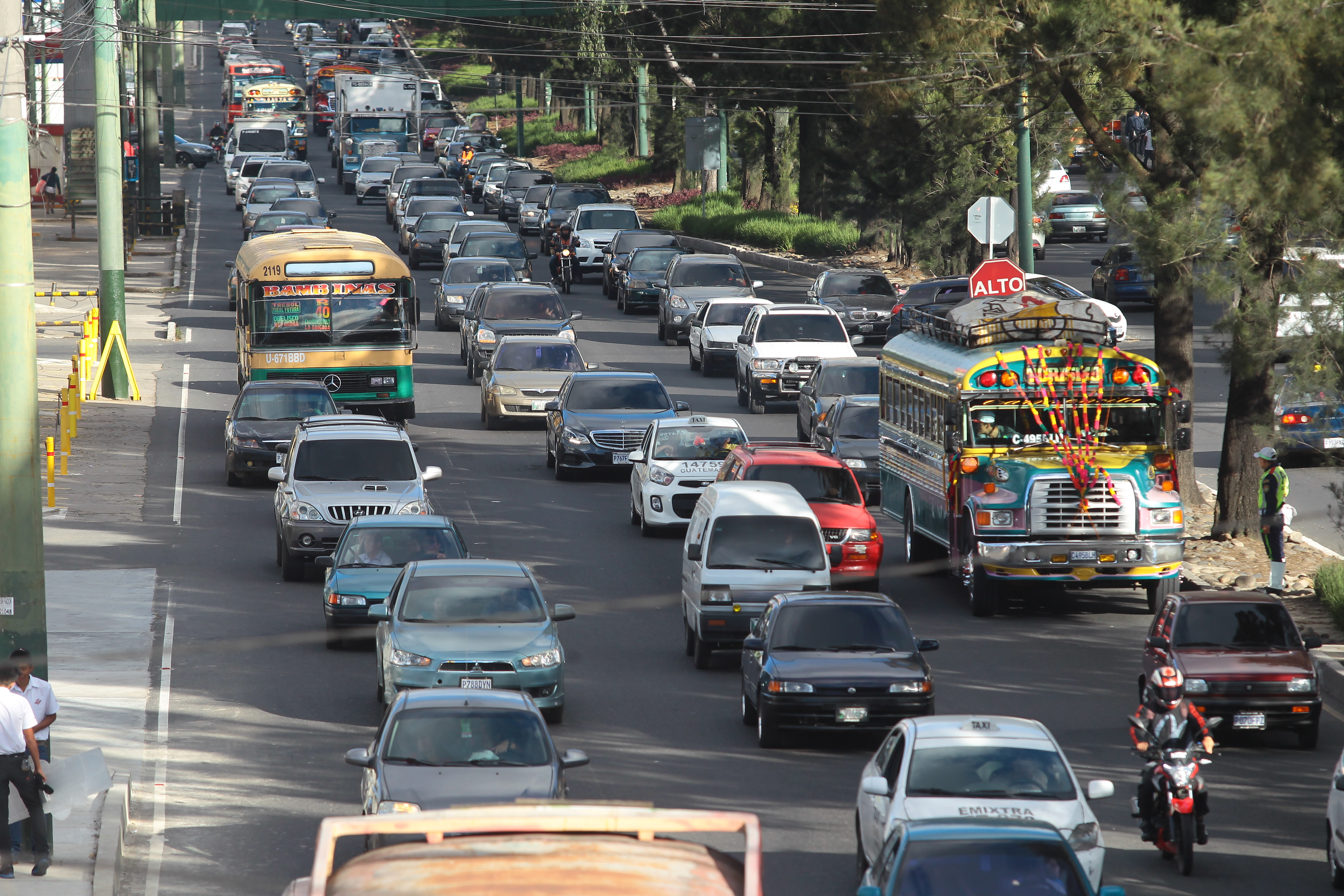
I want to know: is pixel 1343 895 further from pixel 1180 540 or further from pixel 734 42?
pixel 734 42

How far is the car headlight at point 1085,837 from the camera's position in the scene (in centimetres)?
1091

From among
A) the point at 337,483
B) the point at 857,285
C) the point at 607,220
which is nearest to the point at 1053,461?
the point at 337,483

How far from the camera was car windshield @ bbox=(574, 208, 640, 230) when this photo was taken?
173 ft

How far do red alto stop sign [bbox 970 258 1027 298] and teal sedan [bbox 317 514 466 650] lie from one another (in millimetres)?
8370

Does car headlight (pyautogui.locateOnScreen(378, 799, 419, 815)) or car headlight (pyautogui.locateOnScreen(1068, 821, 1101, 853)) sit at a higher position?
car headlight (pyautogui.locateOnScreen(1068, 821, 1101, 853))

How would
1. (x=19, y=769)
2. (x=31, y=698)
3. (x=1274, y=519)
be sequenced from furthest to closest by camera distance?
1. (x=1274, y=519)
2. (x=31, y=698)
3. (x=19, y=769)

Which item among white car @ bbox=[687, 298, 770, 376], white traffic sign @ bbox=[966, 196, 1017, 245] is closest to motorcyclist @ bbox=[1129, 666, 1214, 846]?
white traffic sign @ bbox=[966, 196, 1017, 245]

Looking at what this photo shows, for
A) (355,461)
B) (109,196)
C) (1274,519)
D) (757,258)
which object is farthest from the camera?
(757,258)

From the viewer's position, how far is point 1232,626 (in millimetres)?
16141

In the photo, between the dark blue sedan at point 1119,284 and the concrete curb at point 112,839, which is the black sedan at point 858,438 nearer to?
the concrete curb at point 112,839

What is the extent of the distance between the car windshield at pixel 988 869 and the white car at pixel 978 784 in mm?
1216

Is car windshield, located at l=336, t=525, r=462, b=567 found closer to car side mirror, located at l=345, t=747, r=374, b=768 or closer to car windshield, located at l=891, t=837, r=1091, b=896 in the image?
car side mirror, located at l=345, t=747, r=374, b=768

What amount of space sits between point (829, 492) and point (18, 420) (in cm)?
1060

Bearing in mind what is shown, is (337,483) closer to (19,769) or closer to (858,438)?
(858,438)
